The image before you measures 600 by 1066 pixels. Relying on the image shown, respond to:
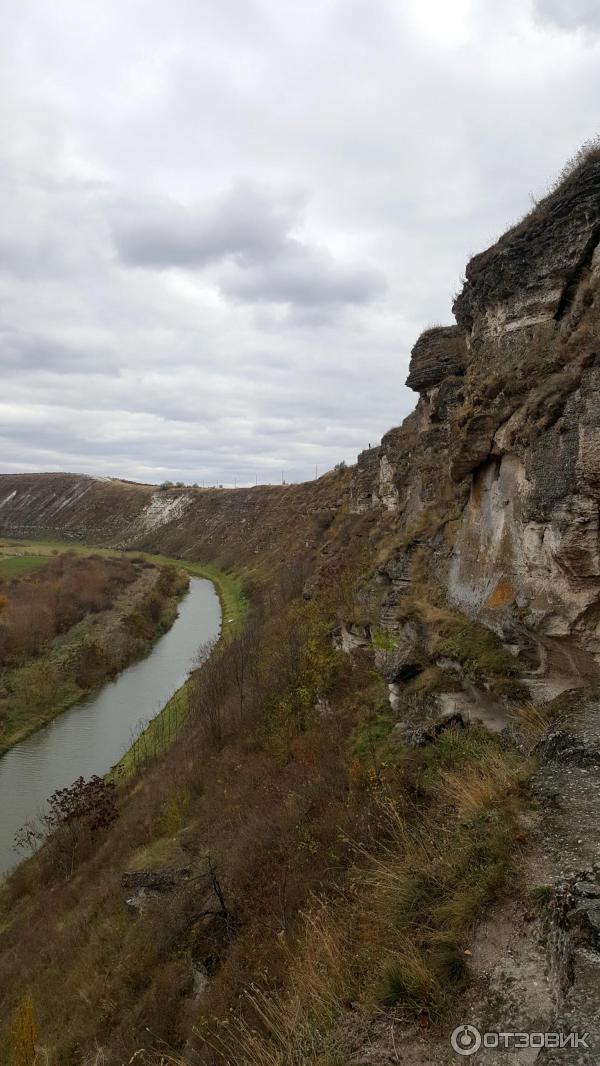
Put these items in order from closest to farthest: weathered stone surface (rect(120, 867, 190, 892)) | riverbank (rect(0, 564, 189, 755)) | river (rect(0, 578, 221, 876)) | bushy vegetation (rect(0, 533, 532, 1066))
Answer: bushy vegetation (rect(0, 533, 532, 1066)) → weathered stone surface (rect(120, 867, 190, 892)) → river (rect(0, 578, 221, 876)) → riverbank (rect(0, 564, 189, 755))

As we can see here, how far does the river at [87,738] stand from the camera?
787 inches

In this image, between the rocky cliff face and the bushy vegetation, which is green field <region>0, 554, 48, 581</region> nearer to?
the bushy vegetation

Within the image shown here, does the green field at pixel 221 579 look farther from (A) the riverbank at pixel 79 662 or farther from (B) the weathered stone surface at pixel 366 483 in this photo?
(B) the weathered stone surface at pixel 366 483

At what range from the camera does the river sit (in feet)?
65.6

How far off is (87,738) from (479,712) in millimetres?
20685

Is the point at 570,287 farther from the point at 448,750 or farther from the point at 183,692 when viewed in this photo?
the point at 183,692

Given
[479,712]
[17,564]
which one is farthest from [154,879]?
[17,564]

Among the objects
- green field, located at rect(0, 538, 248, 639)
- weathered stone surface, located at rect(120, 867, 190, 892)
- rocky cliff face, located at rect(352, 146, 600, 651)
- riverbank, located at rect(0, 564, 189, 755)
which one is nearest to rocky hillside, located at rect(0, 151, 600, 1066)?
rocky cliff face, located at rect(352, 146, 600, 651)

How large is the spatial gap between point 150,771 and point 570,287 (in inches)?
756

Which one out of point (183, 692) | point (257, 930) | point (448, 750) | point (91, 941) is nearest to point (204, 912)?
point (257, 930)

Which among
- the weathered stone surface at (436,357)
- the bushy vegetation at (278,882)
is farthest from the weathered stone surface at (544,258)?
the bushy vegetation at (278,882)

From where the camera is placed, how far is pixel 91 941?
1228 centimetres

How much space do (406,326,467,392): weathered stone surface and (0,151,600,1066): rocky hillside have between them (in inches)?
3.1

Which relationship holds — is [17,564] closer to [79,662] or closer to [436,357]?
[79,662]
